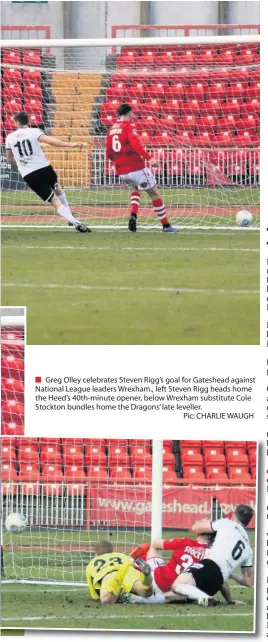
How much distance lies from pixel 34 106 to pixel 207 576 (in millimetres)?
4879

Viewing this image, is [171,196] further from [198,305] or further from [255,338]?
[255,338]

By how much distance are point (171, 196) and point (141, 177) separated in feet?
2.60

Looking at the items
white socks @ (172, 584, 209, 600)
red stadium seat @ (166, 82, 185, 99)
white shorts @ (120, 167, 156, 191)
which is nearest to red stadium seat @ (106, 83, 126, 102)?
red stadium seat @ (166, 82, 185, 99)

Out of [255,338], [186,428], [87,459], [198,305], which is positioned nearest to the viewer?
[186,428]

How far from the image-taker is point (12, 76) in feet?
30.2

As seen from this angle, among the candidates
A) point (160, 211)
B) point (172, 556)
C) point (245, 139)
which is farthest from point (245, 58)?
point (172, 556)

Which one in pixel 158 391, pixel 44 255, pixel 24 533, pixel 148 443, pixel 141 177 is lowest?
pixel 24 533

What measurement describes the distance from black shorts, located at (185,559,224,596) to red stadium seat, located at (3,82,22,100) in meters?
4.65

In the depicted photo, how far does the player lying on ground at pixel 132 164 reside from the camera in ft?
27.8

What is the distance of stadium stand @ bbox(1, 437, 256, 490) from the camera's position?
7883 millimetres

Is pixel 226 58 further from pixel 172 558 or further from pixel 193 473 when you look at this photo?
pixel 172 558

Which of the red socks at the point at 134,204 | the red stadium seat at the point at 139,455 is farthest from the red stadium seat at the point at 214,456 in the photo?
the red socks at the point at 134,204

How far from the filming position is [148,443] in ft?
25.7

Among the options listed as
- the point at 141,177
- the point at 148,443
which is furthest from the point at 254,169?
the point at 148,443
